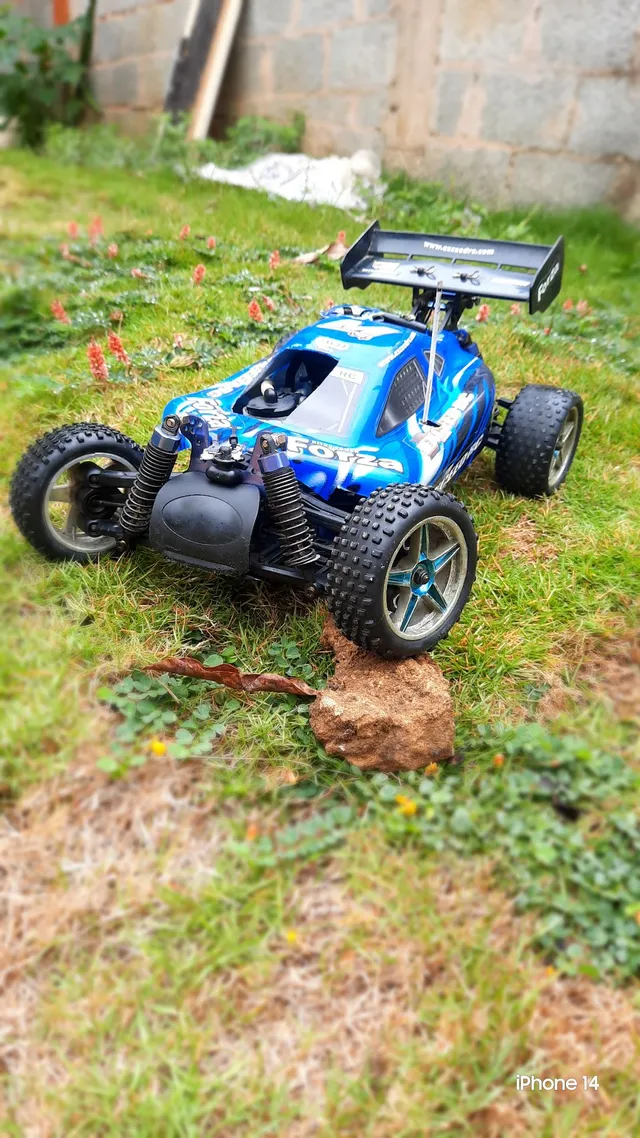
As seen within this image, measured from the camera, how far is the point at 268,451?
3.16 meters

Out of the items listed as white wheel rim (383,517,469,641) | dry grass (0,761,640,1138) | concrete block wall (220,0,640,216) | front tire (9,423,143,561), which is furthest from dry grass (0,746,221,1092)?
concrete block wall (220,0,640,216)

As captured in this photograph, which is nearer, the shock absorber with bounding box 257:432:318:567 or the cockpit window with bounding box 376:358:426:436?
the shock absorber with bounding box 257:432:318:567

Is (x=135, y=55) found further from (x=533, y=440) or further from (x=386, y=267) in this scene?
(x=533, y=440)

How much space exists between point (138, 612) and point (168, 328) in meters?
3.02

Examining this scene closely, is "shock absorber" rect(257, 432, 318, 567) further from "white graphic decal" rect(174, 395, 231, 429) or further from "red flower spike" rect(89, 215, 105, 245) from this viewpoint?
"red flower spike" rect(89, 215, 105, 245)

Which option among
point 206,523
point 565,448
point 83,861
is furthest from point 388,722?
point 565,448

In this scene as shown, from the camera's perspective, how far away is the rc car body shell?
11.1 feet

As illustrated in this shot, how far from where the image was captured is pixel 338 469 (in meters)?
3.37

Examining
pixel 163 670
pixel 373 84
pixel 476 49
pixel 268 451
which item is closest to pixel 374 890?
pixel 163 670

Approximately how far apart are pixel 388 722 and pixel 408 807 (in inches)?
12.7

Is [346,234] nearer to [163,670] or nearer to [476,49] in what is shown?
[476,49]

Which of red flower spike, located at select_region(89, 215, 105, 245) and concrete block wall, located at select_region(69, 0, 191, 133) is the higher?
concrete block wall, located at select_region(69, 0, 191, 133)

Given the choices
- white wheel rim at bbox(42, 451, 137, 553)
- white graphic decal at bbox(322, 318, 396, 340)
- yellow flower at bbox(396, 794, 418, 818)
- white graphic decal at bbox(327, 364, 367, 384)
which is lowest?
yellow flower at bbox(396, 794, 418, 818)

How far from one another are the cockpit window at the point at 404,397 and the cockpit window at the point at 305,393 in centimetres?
16
